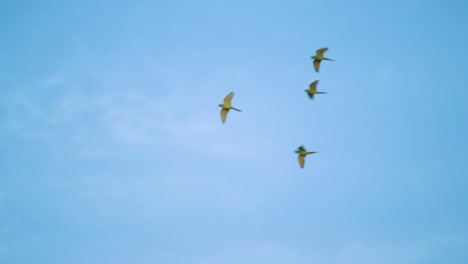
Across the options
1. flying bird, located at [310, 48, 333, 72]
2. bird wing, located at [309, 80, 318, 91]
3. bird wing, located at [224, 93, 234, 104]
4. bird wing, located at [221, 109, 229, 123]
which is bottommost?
bird wing, located at [221, 109, 229, 123]

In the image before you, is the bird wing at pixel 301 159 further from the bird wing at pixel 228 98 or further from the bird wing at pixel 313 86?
the bird wing at pixel 228 98

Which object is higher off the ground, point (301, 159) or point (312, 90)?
point (312, 90)

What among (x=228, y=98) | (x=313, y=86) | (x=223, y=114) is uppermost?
(x=313, y=86)

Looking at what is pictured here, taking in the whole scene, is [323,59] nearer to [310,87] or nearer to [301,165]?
[310,87]

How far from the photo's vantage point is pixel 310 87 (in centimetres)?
4844

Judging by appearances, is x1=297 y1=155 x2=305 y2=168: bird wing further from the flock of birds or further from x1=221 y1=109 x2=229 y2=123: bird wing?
x1=221 y1=109 x2=229 y2=123: bird wing

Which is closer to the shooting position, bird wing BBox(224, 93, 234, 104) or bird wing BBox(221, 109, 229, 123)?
bird wing BBox(224, 93, 234, 104)

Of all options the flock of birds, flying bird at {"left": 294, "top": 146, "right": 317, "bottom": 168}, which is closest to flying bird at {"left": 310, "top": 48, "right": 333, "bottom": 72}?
the flock of birds

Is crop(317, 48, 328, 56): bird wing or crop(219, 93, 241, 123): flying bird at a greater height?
crop(317, 48, 328, 56): bird wing

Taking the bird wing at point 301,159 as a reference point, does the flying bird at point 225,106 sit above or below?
above

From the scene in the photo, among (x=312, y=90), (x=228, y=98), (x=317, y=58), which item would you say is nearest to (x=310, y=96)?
(x=312, y=90)

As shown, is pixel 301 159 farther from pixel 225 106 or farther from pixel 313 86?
pixel 225 106

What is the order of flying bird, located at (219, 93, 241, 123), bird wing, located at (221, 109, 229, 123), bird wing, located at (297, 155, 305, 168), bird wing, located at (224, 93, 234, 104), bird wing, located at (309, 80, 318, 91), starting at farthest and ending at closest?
1. bird wing, located at (297, 155, 305, 168)
2. bird wing, located at (221, 109, 229, 123)
3. flying bird, located at (219, 93, 241, 123)
4. bird wing, located at (224, 93, 234, 104)
5. bird wing, located at (309, 80, 318, 91)

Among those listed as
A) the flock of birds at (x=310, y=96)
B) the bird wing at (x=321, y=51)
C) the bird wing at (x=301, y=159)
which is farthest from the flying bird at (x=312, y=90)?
the bird wing at (x=301, y=159)
